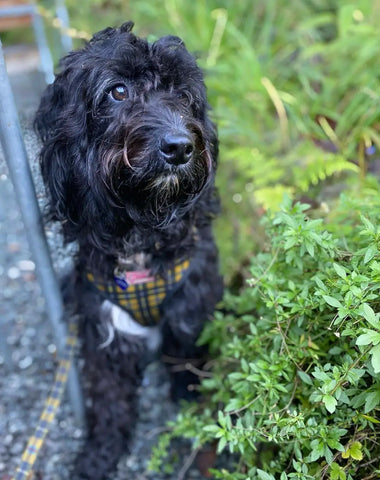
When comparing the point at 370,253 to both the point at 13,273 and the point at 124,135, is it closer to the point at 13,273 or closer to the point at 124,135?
the point at 124,135

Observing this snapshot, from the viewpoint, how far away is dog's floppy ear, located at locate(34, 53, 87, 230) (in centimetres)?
171

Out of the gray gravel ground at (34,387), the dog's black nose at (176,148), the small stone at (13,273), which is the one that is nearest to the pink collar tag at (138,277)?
the gray gravel ground at (34,387)

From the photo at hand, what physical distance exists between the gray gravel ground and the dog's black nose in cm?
63

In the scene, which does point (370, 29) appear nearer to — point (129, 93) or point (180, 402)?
point (129, 93)

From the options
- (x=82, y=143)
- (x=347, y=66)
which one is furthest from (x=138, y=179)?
(x=347, y=66)

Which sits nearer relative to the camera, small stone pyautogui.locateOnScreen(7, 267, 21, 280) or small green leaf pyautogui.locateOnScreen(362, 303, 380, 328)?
small green leaf pyautogui.locateOnScreen(362, 303, 380, 328)

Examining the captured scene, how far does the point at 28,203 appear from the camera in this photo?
1.81 metres

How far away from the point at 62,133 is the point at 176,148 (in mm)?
459

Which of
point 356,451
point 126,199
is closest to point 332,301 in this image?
point 356,451

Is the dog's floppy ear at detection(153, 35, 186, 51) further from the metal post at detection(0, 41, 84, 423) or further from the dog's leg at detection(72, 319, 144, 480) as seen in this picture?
the dog's leg at detection(72, 319, 144, 480)

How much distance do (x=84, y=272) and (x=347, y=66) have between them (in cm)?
243

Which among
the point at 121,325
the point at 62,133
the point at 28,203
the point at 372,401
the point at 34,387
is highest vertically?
the point at 62,133

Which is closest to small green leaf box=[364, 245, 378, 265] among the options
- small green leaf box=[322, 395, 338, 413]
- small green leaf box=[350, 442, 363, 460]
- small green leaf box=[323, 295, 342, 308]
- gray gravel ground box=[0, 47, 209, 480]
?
small green leaf box=[323, 295, 342, 308]

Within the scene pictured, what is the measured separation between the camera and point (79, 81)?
1693 mm
